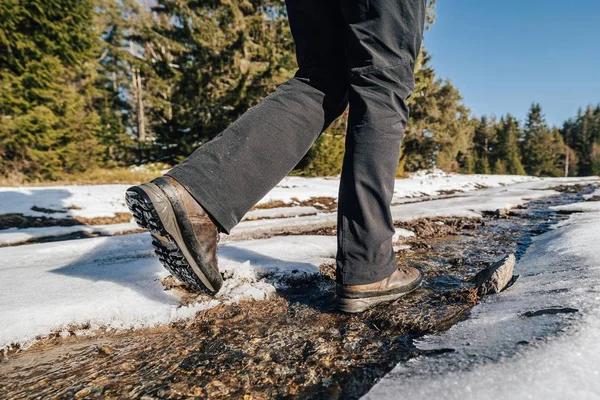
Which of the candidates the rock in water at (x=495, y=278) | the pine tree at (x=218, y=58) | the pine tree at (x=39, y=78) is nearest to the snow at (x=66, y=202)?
the rock in water at (x=495, y=278)

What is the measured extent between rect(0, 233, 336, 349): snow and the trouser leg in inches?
14.9

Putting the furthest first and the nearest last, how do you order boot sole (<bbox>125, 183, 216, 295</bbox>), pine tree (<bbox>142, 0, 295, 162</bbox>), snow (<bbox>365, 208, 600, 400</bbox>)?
pine tree (<bbox>142, 0, 295, 162</bbox>) < boot sole (<bbox>125, 183, 216, 295</bbox>) < snow (<bbox>365, 208, 600, 400</bbox>)

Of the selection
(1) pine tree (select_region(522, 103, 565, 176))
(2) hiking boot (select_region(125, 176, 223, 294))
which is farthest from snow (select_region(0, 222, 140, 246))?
(1) pine tree (select_region(522, 103, 565, 176))

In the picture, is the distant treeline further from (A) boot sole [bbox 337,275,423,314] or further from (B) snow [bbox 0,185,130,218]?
(A) boot sole [bbox 337,275,423,314]

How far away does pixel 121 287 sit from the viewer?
1165 millimetres

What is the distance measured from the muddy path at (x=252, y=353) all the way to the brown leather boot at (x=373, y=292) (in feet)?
0.09

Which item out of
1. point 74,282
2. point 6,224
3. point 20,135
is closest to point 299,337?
point 74,282

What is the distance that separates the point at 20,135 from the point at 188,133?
4.82 meters

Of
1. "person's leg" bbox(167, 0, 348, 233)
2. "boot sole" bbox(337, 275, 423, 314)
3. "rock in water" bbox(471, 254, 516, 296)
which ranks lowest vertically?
"boot sole" bbox(337, 275, 423, 314)

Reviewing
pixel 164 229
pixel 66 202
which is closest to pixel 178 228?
pixel 164 229

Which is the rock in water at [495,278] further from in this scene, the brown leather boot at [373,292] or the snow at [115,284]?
the snow at [115,284]

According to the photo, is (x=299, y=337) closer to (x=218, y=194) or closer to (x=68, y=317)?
(x=218, y=194)

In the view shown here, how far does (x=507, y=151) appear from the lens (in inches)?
1436

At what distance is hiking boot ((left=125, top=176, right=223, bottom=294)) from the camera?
0.86 meters
